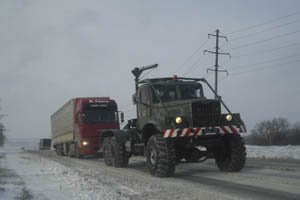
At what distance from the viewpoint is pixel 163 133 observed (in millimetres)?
12969

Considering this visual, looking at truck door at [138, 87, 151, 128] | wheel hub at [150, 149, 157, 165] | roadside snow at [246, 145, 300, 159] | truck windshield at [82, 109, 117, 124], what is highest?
truck windshield at [82, 109, 117, 124]

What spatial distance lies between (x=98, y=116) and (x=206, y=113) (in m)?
14.5

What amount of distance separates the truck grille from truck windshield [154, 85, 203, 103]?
56.6 inches

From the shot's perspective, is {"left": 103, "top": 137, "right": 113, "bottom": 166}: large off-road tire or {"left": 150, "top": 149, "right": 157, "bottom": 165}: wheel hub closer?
{"left": 150, "top": 149, "right": 157, "bottom": 165}: wheel hub

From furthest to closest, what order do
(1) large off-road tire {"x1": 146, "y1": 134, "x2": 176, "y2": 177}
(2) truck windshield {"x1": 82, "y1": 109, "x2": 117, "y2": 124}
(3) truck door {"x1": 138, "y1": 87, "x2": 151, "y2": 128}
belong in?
(2) truck windshield {"x1": 82, "y1": 109, "x2": 117, "y2": 124} < (3) truck door {"x1": 138, "y1": 87, "x2": 151, "y2": 128} < (1) large off-road tire {"x1": 146, "y1": 134, "x2": 176, "y2": 177}

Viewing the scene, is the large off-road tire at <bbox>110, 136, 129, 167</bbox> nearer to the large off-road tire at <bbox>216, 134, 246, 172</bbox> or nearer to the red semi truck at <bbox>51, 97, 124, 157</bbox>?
the large off-road tire at <bbox>216, 134, 246, 172</bbox>

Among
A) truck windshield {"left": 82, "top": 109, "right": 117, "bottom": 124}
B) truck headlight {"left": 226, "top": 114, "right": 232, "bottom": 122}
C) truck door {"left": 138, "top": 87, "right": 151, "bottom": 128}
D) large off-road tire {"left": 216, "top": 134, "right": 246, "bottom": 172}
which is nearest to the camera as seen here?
truck headlight {"left": 226, "top": 114, "right": 232, "bottom": 122}

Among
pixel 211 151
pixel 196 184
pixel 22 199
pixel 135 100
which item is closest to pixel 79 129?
pixel 135 100

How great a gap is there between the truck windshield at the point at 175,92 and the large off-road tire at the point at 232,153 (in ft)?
6.16

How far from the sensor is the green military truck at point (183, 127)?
1281cm

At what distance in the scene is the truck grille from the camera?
12.9m

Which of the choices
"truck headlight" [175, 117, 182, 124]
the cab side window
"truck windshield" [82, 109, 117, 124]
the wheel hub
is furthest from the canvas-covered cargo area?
"truck headlight" [175, 117, 182, 124]

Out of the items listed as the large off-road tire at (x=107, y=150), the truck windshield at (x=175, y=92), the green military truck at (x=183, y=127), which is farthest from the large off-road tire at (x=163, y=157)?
the large off-road tire at (x=107, y=150)

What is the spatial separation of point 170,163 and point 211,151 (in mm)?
1759
